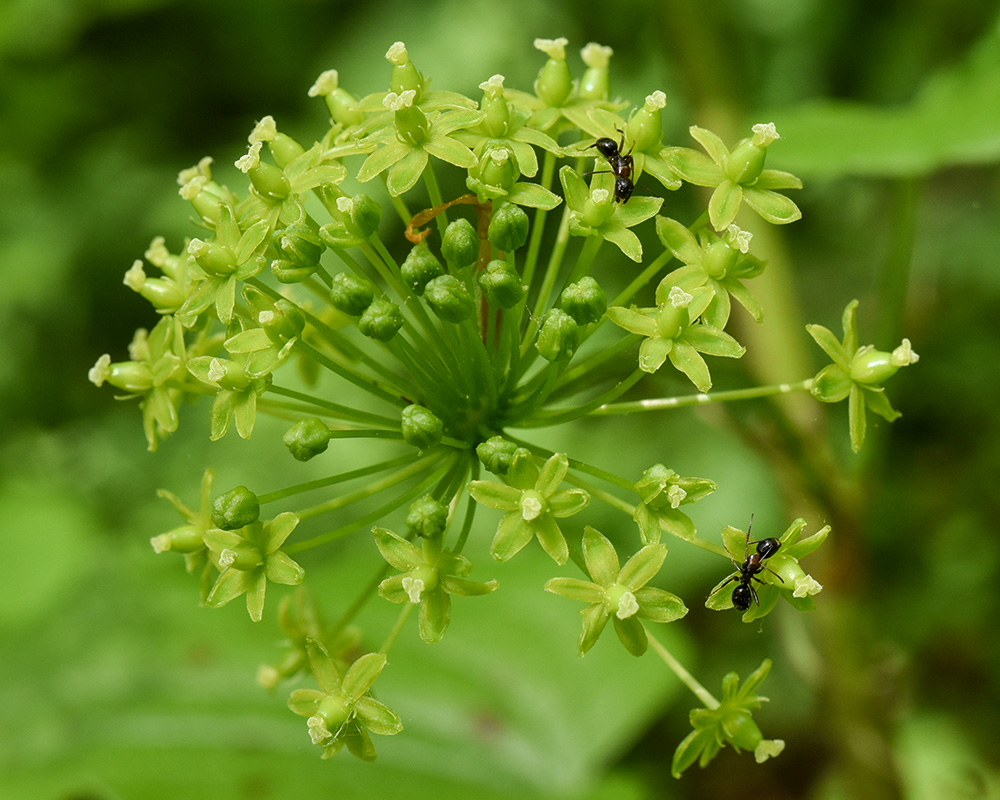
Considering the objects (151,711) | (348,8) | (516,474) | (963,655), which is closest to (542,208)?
(516,474)

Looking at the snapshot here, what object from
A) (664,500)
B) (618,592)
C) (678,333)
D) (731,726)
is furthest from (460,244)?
(731,726)

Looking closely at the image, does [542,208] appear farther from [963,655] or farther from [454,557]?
[963,655]

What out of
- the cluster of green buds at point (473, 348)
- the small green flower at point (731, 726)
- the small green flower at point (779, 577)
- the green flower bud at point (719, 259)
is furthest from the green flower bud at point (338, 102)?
the small green flower at point (731, 726)

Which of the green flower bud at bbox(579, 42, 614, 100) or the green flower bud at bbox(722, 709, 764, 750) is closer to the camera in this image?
the green flower bud at bbox(722, 709, 764, 750)

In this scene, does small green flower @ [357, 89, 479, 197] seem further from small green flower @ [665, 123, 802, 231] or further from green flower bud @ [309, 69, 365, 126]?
small green flower @ [665, 123, 802, 231]

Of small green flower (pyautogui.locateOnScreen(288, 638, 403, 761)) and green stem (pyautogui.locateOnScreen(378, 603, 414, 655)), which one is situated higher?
green stem (pyautogui.locateOnScreen(378, 603, 414, 655))

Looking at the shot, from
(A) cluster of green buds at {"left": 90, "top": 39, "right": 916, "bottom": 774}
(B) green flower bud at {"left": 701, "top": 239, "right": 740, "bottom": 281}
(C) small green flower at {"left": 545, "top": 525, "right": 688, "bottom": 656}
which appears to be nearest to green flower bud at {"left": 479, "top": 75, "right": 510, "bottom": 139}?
(A) cluster of green buds at {"left": 90, "top": 39, "right": 916, "bottom": 774}
